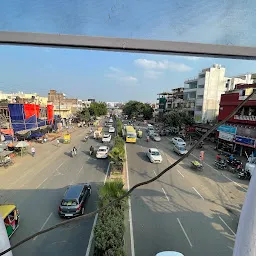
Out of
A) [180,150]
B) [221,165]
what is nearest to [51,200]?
[221,165]

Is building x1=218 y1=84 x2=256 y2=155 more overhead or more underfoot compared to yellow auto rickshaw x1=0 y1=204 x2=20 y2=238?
more overhead

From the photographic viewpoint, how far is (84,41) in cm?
156

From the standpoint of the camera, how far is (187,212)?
367 inches

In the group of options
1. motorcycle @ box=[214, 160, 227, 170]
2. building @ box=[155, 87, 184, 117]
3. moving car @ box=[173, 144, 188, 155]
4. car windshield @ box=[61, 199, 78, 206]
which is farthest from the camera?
building @ box=[155, 87, 184, 117]

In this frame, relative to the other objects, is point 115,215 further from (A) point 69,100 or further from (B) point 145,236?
(A) point 69,100

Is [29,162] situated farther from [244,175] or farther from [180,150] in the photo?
[244,175]

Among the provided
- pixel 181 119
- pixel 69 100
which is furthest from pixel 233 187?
pixel 69 100

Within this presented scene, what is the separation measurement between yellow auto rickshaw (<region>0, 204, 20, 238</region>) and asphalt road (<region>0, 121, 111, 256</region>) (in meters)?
0.27

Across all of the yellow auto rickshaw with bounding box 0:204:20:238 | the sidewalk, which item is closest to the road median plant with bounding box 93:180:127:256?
the yellow auto rickshaw with bounding box 0:204:20:238

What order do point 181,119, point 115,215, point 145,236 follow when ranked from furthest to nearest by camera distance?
1. point 181,119
2. point 145,236
3. point 115,215

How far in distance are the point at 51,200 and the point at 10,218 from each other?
2.99 meters

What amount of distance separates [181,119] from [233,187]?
20.6 m

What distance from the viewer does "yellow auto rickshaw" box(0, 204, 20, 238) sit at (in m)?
7.14

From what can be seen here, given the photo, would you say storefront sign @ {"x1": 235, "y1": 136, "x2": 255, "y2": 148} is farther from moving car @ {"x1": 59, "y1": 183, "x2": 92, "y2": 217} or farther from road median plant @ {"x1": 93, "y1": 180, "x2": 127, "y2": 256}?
road median plant @ {"x1": 93, "y1": 180, "x2": 127, "y2": 256}
